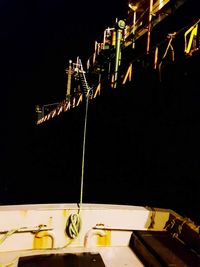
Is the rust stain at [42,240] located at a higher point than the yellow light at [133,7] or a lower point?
lower

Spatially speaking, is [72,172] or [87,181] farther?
[72,172]

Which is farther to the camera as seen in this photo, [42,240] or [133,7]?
[133,7]

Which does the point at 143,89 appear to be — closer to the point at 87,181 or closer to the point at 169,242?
the point at 169,242

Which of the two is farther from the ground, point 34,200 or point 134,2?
point 134,2

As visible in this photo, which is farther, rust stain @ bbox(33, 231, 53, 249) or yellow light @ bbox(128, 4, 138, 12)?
yellow light @ bbox(128, 4, 138, 12)

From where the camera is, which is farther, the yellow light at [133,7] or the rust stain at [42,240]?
the yellow light at [133,7]

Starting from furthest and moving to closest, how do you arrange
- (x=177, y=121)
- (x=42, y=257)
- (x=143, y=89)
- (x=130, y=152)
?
(x=130, y=152) → (x=177, y=121) → (x=143, y=89) → (x=42, y=257)

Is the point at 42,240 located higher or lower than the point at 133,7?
lower

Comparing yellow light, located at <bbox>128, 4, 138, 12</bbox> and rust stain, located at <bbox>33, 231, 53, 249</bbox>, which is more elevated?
yellow light, located at <bbox>128, 4, 138, 12</bbox>

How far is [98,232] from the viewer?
3854mm

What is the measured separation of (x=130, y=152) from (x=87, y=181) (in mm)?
2651

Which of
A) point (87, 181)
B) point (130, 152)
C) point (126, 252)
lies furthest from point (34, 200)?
point (126, 252)

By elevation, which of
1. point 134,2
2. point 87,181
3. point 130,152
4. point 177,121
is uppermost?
point 134,2

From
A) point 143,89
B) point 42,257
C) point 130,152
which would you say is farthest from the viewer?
point 130,152
